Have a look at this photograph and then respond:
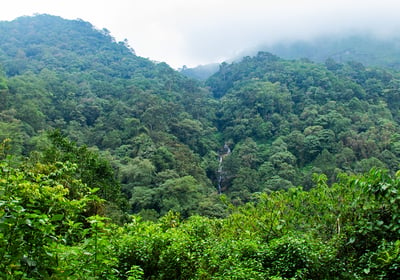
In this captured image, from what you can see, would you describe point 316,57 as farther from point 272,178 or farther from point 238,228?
point 238,228

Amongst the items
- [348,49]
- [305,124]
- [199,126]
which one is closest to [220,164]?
[199,126]

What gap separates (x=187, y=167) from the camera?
80.6 feet

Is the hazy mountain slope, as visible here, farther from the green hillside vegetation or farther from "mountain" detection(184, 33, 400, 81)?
"mountain" detection(184, 33, 400, 81)

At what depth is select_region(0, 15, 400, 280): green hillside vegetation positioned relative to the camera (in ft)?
8.78

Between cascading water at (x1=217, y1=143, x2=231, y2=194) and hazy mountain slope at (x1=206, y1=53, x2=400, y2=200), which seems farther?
cascading water at (x1=217, y1=143, x2=231, y2=194)

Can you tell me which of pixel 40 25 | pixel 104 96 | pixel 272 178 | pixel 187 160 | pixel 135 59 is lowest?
pixel 272 178

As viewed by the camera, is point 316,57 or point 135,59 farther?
point 316,57

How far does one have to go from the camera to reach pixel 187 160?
26047 millimetres

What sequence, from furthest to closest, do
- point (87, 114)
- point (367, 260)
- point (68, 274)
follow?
1. point (87, 114)
2. point (367, 260)
3. point (68, 274)

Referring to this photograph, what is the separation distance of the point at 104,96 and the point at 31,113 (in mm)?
12958

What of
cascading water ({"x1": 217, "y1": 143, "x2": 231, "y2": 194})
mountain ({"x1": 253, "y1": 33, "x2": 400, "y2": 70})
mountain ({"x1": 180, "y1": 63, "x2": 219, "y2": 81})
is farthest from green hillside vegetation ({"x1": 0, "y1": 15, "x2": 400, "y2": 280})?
mountain ({"x1": 253, "y1": 33, "x2": 400, "y2": 70})

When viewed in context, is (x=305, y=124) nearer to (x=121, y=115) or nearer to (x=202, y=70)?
(x=121, y=115)

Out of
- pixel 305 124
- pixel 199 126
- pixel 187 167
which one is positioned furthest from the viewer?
pixel 199 126

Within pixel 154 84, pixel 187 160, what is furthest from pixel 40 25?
pixel 187 160
